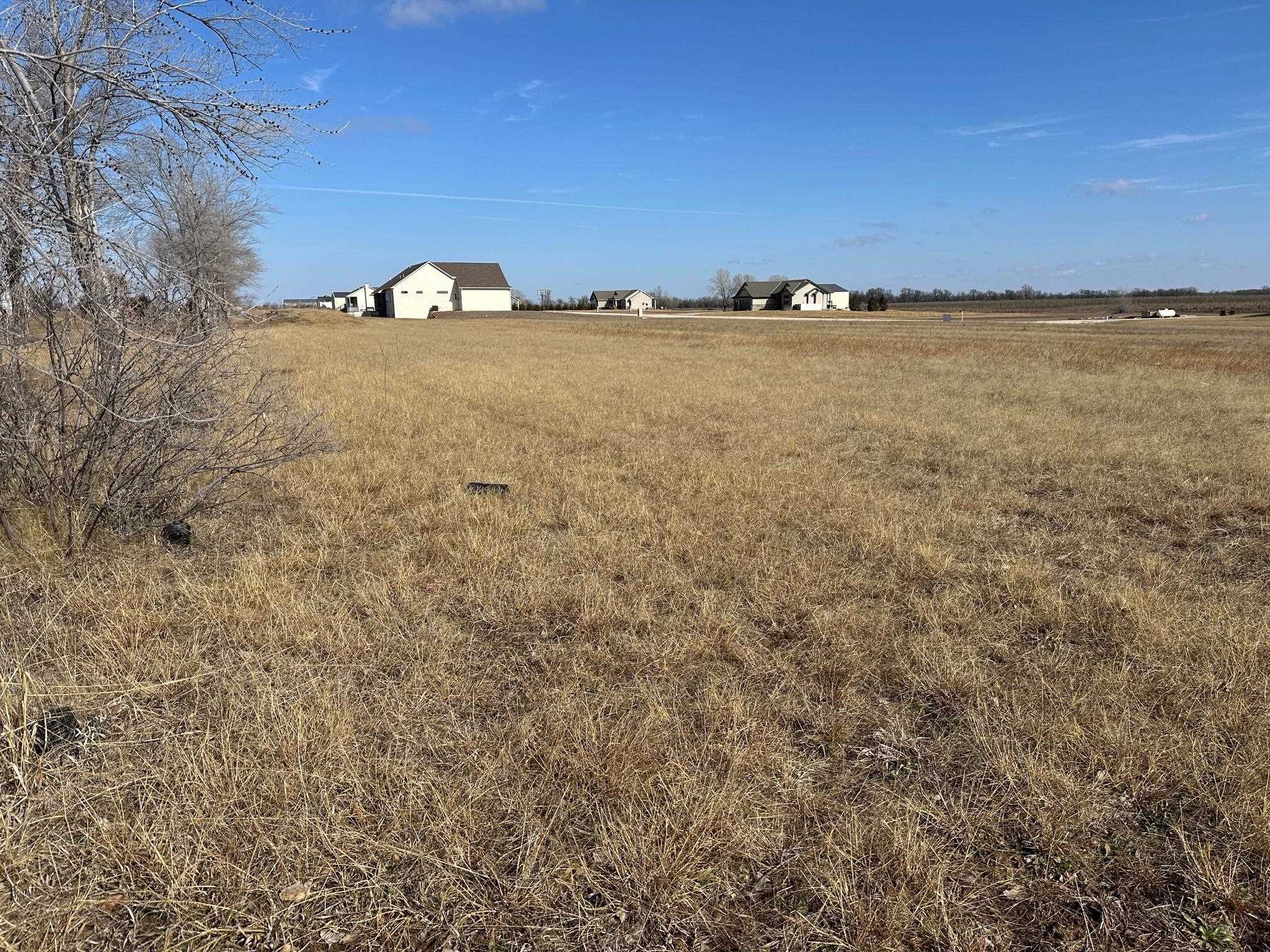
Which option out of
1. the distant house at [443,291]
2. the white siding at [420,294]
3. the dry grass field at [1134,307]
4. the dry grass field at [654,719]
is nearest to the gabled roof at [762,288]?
the dry grass field at [1134,307]

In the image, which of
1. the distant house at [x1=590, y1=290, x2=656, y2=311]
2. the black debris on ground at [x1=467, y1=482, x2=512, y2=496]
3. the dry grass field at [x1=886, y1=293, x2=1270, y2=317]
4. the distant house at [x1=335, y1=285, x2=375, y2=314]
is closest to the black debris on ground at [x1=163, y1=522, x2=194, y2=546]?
the black debris on ground at [x1=467, y1=482, x2=512, y2=496]

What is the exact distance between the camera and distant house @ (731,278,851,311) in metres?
107

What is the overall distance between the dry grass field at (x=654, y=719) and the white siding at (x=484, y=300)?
8119cm

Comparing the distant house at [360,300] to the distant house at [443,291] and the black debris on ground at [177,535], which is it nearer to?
the distant house at [443,291]

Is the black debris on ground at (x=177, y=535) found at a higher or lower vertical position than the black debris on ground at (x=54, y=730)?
higher

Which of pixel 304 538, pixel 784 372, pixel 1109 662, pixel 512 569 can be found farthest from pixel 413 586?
pixel 784 372

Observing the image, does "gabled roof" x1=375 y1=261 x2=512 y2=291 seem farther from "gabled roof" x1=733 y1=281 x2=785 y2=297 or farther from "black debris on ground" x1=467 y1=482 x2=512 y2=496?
"black debris on ground" x1=467 y1=482 x2=512 y2=496

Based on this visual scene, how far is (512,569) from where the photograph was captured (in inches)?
210

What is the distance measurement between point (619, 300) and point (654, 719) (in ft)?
413

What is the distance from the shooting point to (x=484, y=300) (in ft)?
283

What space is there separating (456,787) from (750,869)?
120cm

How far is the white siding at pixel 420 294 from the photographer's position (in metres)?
80.2

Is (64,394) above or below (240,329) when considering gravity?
below

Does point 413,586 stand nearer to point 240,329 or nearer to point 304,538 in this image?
point 304,538
